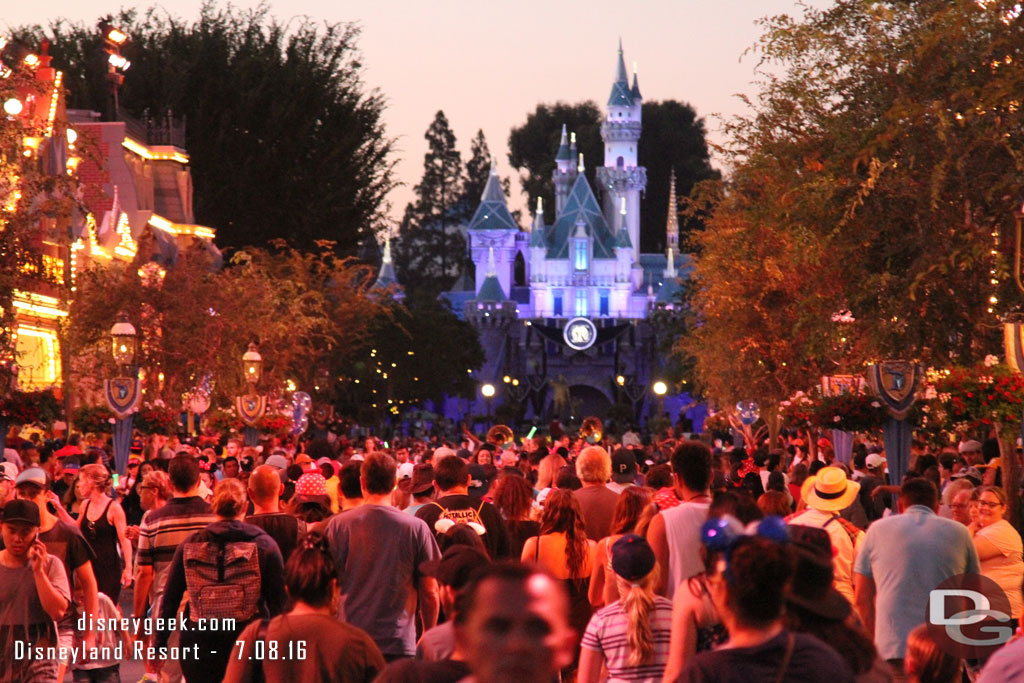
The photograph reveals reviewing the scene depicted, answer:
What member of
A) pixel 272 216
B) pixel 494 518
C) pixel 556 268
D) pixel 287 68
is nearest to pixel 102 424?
pixel 494 518

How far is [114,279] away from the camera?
3559 centimetres

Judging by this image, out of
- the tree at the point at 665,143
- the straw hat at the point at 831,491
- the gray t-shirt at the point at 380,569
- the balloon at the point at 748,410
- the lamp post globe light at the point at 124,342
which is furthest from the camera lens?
the tree at the point at 665,143

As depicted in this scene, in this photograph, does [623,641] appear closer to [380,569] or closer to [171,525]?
[380,569]

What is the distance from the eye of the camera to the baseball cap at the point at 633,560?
20.5 feet

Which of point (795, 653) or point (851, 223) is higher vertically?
point (851, 223)

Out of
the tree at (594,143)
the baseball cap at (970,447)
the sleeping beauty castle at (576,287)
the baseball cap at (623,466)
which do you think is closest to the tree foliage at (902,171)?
the baseball cap at (970,447)

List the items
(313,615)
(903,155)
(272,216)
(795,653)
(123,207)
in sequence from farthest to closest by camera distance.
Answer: (272,216), (123,207), (903,155), (313,615), (795,653)

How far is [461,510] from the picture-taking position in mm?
9250

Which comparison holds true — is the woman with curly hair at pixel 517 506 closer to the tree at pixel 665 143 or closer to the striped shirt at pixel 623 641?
the striped shirt at pixel 623 641

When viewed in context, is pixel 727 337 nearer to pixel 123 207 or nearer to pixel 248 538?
pixel 123 207

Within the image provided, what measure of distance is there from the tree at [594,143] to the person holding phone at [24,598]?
409ft

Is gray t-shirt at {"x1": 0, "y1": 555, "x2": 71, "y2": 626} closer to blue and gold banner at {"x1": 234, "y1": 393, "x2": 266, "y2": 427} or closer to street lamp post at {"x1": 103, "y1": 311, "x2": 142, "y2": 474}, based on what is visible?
street lamp post at {"x1": 103, "y1": 311, "x2": 142, "y2": 474}

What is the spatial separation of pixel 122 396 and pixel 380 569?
598 inches

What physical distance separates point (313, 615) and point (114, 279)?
103 feet
